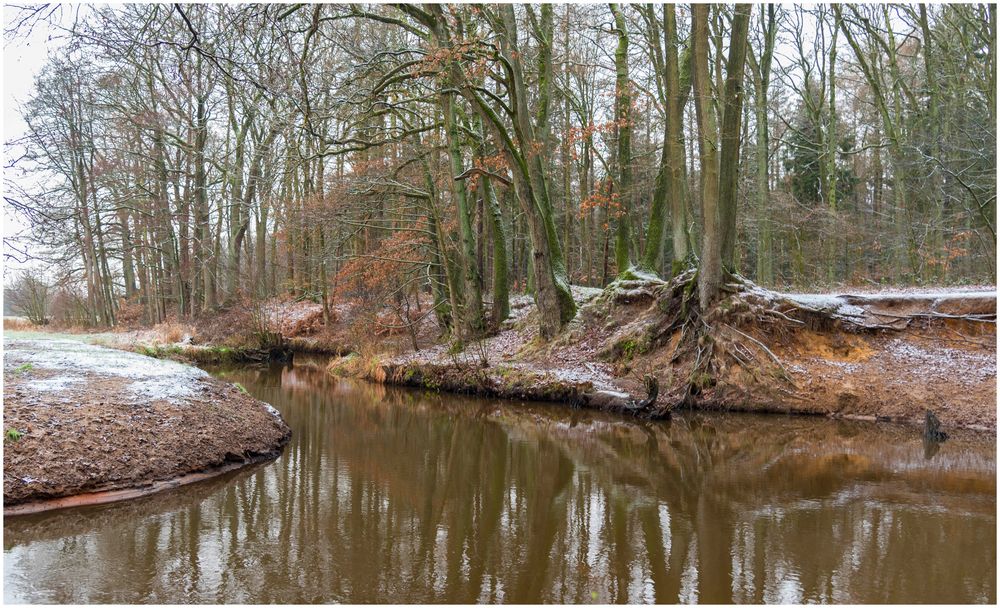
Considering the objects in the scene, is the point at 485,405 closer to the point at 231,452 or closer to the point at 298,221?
the point at 231,452

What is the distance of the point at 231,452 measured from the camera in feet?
27.3

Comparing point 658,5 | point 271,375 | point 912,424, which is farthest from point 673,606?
point 658,5

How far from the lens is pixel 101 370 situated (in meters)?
9.84

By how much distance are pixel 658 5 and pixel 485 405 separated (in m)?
13.0

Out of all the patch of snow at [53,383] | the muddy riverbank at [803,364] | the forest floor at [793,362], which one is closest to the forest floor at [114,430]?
the patch of snow at [53,383]

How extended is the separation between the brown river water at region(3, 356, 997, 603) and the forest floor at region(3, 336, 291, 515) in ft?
1.01

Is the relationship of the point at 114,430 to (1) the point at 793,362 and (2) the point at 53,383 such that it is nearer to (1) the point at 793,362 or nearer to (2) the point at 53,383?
(2) the point at 53,383

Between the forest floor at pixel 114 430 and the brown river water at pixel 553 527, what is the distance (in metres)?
0.31

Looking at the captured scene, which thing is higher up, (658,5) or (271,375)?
(658,5)

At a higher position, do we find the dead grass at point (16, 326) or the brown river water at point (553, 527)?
the dead grass at point (16, 326)

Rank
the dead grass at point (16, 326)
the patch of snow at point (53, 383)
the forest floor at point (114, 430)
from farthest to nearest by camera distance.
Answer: the dead grass at point (16, 326) < the patch of snow at point (53, 383) < the forest floor at point (114, 430)

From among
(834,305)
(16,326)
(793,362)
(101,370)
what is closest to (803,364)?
(793,362)

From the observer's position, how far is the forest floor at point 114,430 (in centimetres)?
661

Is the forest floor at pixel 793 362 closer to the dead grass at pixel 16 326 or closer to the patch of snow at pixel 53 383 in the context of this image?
the patch of snow at pixel 53 383
